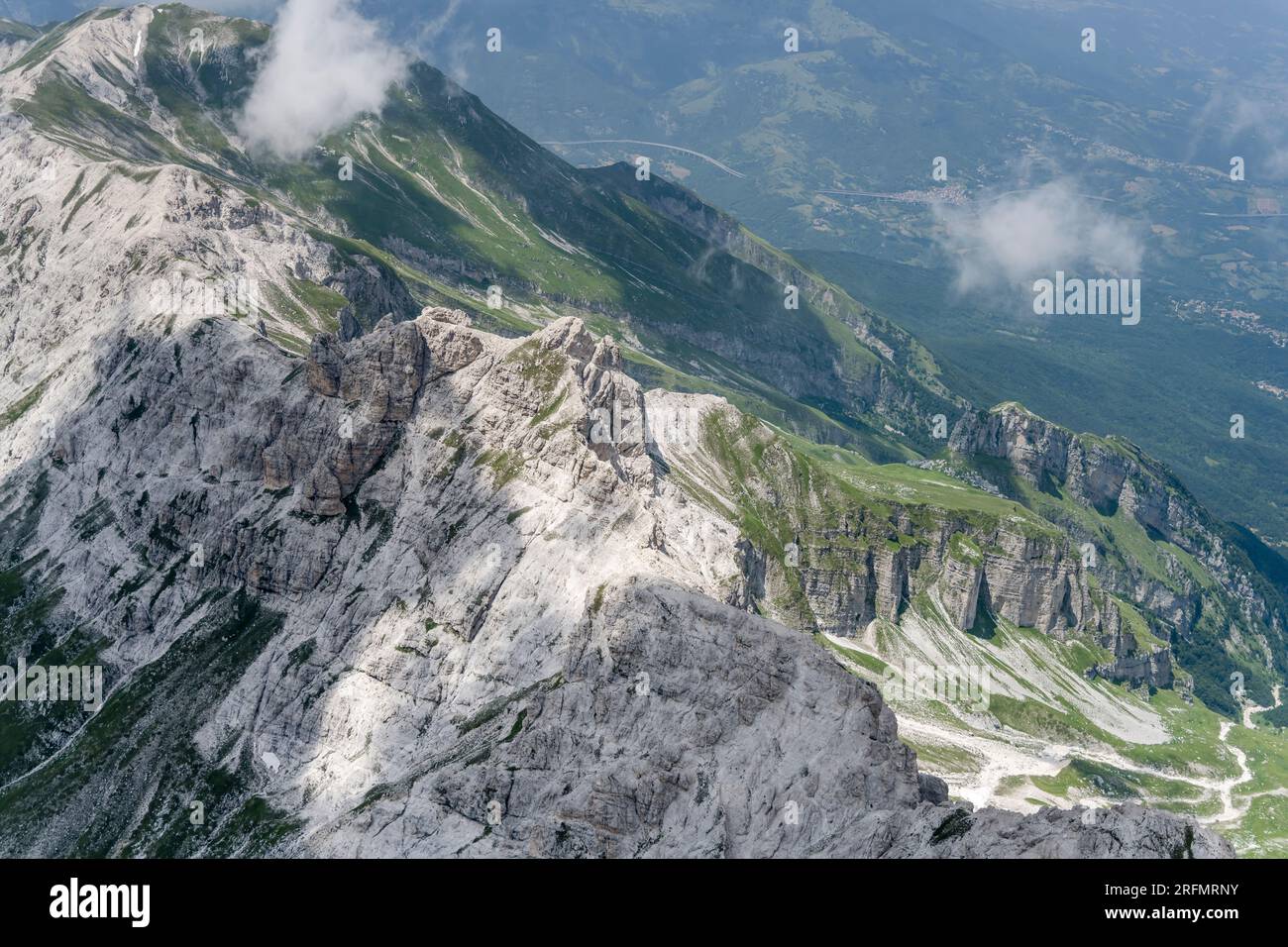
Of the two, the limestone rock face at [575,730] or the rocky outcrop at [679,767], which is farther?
the limestone rock face at [575,730]

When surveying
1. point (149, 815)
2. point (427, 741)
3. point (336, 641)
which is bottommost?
point (149, 815)

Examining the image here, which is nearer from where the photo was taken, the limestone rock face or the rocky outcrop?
the rocky outcrop

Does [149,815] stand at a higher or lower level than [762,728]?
lower

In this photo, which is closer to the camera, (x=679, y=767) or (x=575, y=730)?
(x=679, y=767)

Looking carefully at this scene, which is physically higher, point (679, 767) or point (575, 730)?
point (575, 730)

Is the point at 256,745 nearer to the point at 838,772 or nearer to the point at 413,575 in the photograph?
the point at 413,575
